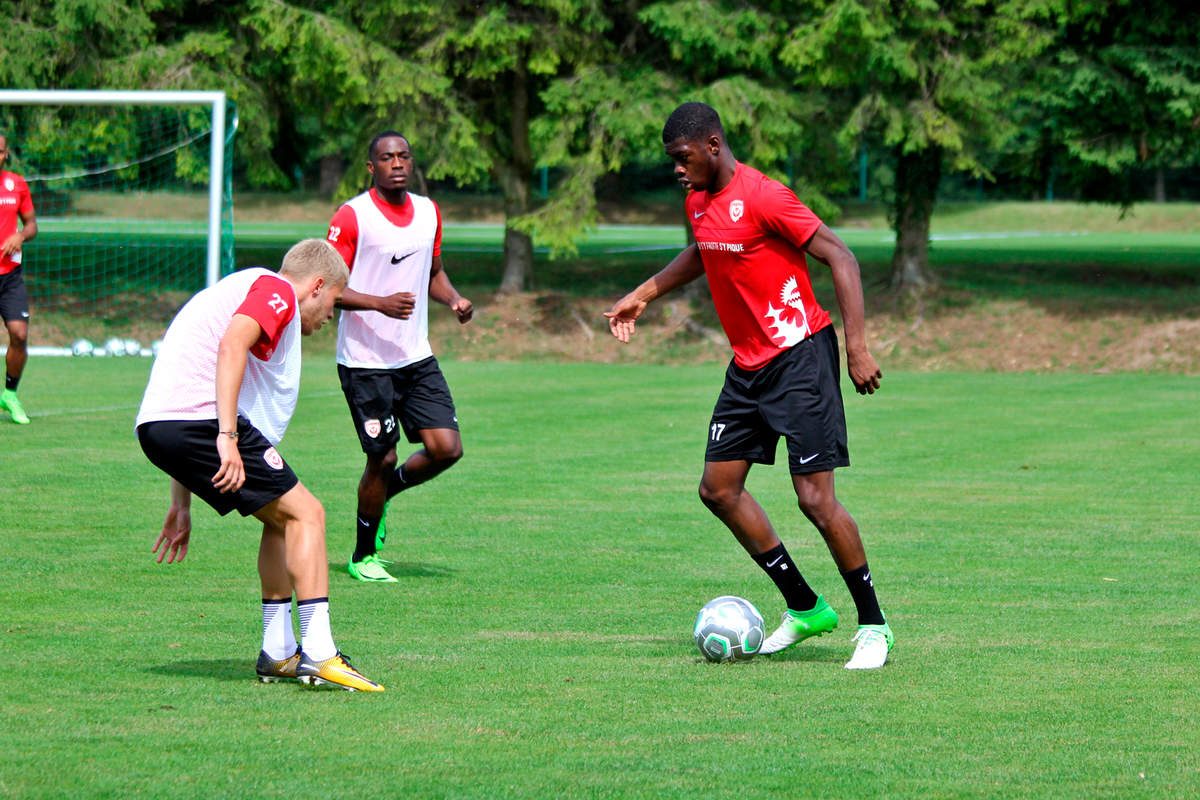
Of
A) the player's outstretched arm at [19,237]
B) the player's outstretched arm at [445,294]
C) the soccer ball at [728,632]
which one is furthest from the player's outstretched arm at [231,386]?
the player's outstretched arm at [19,237]

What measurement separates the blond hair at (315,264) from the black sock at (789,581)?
232 centimetres

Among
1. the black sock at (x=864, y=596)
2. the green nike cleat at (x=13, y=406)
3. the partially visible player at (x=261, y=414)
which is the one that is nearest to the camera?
the partially visible player at (x=261, y=414)

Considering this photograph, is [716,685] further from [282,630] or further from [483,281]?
[483,281]

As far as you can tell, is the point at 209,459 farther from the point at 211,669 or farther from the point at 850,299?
the point at 850,299

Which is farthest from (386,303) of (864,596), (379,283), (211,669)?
(864,596)

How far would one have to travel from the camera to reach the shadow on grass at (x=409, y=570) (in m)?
8.80

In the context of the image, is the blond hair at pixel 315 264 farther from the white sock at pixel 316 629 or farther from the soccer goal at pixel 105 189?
the soccer goal at pixel 105 189

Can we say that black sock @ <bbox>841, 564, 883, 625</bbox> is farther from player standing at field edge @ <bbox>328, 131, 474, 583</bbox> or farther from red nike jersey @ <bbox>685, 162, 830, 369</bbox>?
player standing at field edge @ <bbox>328, 131, 474, 583</bbox>

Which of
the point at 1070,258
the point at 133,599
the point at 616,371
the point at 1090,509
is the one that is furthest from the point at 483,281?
the point at 133,599

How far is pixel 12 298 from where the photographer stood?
1502cm

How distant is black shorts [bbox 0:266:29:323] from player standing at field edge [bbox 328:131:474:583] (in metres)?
7.09

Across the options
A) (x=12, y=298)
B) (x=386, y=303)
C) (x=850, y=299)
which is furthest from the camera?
(x=12, y=298)

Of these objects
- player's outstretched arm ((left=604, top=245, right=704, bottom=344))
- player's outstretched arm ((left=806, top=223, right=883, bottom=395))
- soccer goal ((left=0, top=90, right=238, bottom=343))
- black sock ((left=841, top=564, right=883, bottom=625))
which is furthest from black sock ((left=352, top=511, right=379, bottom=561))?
soccer goal ((left=0, top=90, right=238, bottom=343))

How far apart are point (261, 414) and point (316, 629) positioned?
0.86m
